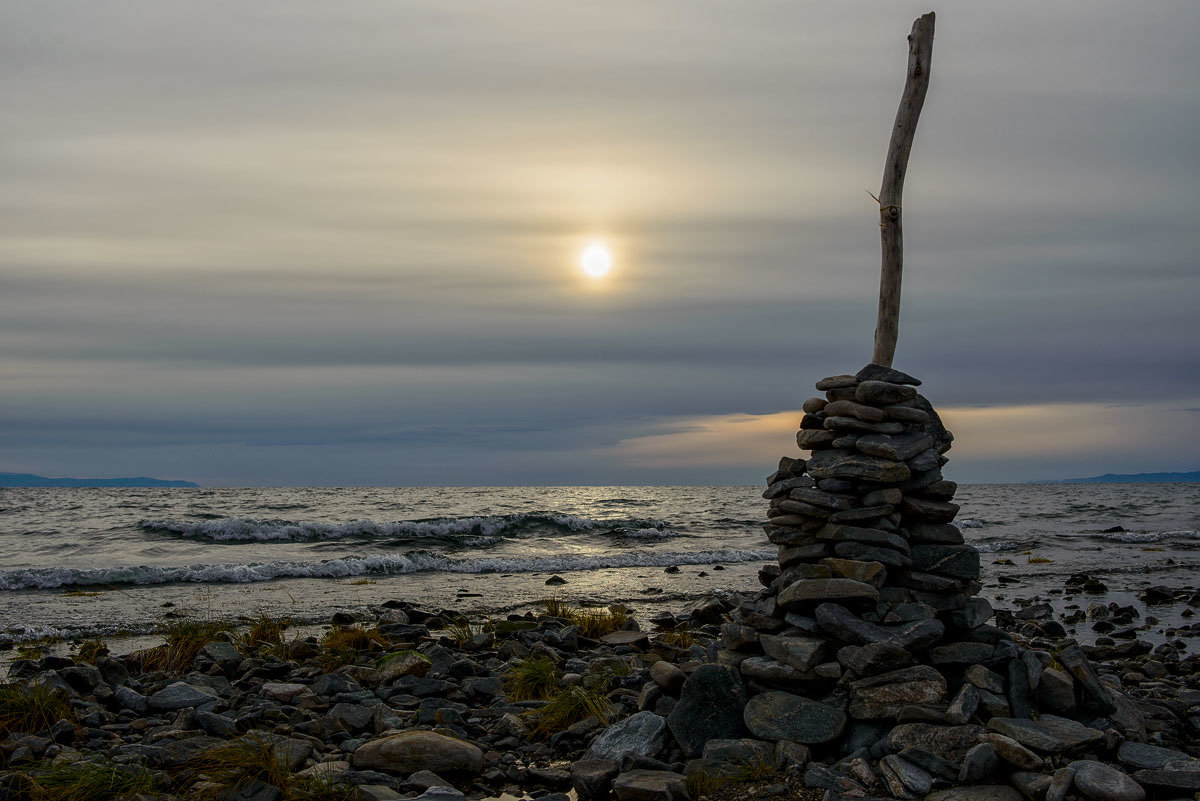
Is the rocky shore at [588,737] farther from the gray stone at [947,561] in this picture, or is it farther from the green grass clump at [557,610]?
the green grass clump at [557,610]

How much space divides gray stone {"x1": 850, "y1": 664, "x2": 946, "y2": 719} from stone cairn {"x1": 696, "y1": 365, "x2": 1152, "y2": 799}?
0.01 m

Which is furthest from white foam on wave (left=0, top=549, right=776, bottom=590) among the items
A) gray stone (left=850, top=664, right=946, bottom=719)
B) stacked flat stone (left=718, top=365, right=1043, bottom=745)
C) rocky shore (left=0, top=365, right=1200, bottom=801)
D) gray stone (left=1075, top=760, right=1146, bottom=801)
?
gray stone (left=1075, top=760, right=1146, bottom=801)

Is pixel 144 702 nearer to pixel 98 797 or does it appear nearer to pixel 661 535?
pixel 98 797

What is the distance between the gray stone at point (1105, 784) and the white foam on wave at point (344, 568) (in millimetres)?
22828

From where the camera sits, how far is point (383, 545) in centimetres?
3609

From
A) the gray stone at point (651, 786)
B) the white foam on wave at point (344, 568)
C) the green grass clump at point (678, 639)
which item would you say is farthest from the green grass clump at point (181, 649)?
the white foam on wave at point (344, 568)

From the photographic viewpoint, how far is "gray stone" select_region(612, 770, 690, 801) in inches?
280

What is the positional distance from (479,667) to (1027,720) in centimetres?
715

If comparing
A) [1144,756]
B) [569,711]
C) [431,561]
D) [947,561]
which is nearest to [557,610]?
[569,711]

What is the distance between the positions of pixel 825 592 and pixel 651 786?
2.38 m

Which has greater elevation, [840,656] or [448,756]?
[840,656]

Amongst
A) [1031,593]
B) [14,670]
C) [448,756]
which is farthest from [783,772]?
[1031,593]

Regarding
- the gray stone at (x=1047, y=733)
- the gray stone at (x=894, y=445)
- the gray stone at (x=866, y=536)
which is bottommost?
the gray stone at (x=1047, y=733)

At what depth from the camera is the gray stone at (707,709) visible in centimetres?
816
